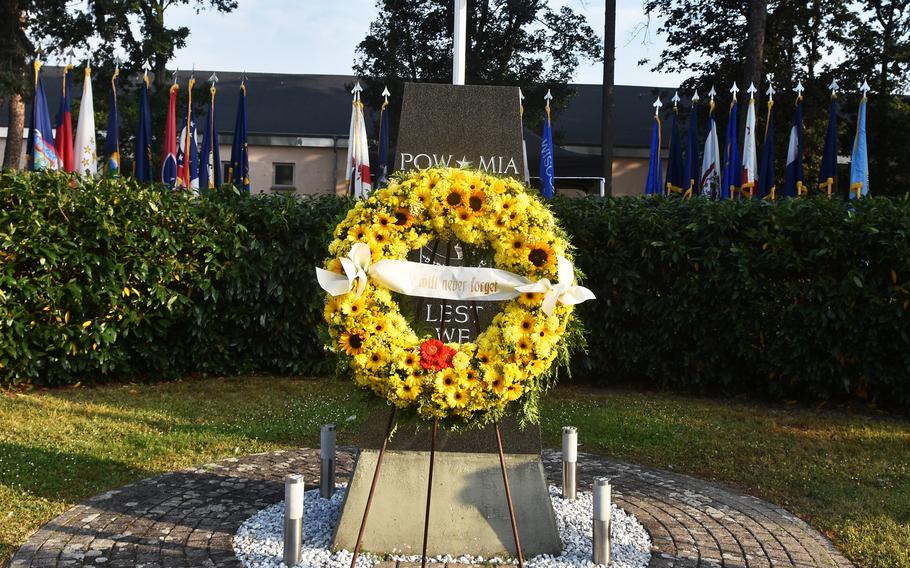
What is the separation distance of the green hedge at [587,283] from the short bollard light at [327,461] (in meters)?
2.68

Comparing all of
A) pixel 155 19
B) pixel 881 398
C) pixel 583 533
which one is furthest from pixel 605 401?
pixel 155 19

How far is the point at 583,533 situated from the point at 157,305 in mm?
5835

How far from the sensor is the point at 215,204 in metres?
9.44

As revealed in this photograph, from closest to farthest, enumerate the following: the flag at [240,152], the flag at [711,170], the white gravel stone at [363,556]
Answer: the white gravel stone at [363,556], the flag at [711,170], the flag at [240,152]

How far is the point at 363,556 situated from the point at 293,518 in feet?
1.81

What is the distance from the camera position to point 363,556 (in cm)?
448

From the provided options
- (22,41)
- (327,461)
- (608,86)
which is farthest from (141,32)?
(327,461)

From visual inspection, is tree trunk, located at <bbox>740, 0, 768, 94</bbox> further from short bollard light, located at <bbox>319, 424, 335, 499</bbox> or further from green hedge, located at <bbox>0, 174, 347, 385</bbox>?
Result: short bollard light, located at <bbox>319, 424, 335, 499</bbox>

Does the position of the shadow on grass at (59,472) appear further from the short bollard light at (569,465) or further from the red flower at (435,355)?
the short bollard light at (569,465)

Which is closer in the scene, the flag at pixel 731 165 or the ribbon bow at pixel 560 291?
the ribbon bow at pixel 560 291

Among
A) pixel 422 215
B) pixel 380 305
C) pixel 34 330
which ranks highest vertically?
pixel 422 215

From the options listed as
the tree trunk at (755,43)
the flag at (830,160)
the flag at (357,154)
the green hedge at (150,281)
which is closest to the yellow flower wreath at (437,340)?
the green hedge at (150,281)

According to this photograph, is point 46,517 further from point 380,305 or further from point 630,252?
point 630,252

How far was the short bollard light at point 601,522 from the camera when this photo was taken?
424 centimetres
